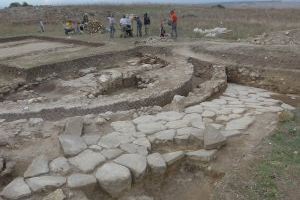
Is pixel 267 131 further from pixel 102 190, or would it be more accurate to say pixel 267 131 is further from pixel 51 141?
pixel 51 141

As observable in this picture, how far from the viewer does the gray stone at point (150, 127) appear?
18.0 feet

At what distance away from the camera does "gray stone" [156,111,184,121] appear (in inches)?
235

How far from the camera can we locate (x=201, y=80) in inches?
390

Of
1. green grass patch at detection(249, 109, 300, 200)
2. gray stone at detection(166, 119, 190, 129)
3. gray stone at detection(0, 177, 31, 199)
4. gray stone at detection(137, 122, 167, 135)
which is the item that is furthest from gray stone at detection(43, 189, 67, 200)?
gray stone at detection(166, 119, 190, 129)

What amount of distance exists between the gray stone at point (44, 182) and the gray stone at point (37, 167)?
0.32 ft

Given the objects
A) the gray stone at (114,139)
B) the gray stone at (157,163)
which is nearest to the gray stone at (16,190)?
the gray stone at (114,139)

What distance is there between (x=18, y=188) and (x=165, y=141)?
6.89 feet

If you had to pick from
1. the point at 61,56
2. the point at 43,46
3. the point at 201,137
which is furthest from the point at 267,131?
the point at 43,46

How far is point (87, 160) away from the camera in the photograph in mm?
4520

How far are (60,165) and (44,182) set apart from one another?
37cm

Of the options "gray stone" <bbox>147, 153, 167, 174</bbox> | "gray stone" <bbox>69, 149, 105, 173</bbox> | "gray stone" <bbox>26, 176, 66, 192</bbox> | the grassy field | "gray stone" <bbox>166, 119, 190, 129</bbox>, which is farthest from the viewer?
the grassy field

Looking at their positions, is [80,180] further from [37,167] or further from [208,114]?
[208,114]

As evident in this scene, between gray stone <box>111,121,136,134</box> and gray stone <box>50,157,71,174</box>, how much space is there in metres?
1.19

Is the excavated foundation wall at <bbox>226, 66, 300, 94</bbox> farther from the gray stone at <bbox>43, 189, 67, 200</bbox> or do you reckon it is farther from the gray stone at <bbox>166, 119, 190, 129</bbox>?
the gray stone at <bbox>43, 189, 67, 200</bbox>
